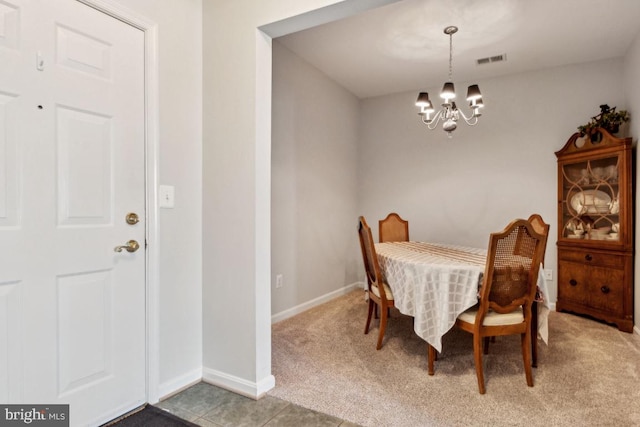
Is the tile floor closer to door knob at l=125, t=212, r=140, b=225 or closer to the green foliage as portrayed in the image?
door knob at l=125, t=212, r=140, b=225

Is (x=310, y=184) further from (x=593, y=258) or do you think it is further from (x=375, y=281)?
(x=593, y=258)

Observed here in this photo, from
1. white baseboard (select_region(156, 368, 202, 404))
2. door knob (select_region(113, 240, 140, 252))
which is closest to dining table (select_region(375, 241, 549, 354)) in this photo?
white baseboard (select_region(156, 368, 202, 404))

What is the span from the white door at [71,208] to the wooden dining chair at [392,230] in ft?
8.10

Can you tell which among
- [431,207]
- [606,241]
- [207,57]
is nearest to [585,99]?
[606,241]

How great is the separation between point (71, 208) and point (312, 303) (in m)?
2.66

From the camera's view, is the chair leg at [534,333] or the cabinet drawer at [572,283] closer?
the chair leg at [534,333]

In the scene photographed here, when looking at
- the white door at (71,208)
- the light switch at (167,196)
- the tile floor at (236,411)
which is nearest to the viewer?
the white door at (71,208)

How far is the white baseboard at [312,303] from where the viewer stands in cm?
336

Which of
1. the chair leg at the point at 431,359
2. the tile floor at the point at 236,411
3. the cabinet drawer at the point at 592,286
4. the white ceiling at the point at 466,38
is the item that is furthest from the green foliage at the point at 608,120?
the tile floor at the point at 236,411

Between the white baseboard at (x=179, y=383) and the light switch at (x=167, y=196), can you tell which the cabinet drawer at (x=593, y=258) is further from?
the light switch at (x=167, y=196)

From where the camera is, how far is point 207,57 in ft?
7.07

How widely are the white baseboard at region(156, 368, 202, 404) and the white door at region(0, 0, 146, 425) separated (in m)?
0.11

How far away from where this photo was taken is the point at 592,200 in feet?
11.2

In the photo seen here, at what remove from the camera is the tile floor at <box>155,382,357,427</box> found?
177 cm
